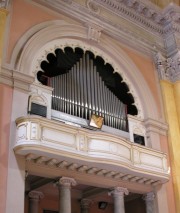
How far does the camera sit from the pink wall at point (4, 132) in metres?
6.95

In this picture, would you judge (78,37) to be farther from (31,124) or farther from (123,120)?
(31,124)

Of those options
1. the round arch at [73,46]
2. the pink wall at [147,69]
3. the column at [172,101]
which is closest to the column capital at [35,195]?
the round arch at [73,46]

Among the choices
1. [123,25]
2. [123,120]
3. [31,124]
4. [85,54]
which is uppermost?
[123,25]

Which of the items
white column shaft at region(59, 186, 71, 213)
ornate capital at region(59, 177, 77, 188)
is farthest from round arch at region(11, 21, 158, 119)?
white column shaft at region(59, 186, 71, 213)

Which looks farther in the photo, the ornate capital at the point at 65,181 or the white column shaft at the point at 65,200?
the ornate capital at the point at 65,181

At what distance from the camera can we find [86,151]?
26.0ft

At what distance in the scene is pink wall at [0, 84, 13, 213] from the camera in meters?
6.95

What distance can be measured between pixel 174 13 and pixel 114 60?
269 centimetres

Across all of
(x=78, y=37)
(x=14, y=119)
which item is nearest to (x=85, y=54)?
(x=78, y=37)

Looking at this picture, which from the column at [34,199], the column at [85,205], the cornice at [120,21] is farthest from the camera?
the column at [85,205]

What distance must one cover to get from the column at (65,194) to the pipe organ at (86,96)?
152 centimetres

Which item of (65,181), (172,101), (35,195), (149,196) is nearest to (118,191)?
(149,196)

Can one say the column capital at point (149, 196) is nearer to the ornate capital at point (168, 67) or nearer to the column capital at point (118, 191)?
the column capital at point (118, 191)

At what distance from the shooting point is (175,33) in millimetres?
11789
